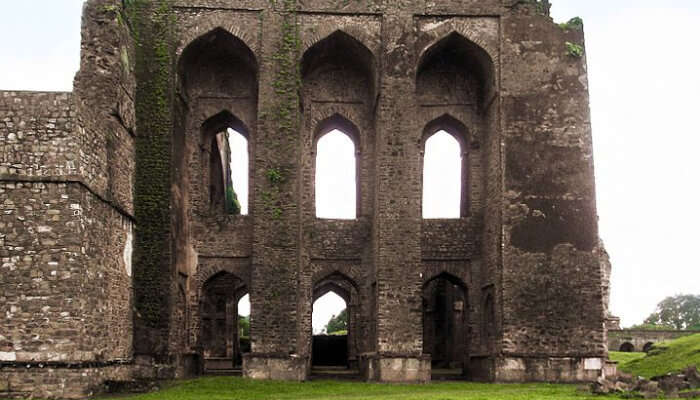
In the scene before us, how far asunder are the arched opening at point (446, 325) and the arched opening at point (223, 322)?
6372 mm

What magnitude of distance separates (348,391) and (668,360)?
9.63 metres

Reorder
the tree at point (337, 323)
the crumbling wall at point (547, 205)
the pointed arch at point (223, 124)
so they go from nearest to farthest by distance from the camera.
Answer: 1. the crumbling wall at point (547, 205)
2. the pointed arch at point (223, 124)
3. the tree at point (337, 323)

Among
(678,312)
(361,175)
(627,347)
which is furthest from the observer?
(678,312)

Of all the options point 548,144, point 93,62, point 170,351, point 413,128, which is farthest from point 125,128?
point 548,144

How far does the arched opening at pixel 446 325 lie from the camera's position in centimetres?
2091

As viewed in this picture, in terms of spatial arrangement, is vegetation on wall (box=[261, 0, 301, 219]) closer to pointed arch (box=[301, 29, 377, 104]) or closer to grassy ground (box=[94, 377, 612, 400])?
pointed arch (box=[301, 29, 377, 104])

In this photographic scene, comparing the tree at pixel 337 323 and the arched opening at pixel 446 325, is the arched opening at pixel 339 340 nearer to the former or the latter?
the arched opening at pixel 446 325

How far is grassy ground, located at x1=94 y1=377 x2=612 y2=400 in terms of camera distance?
13.6 metres

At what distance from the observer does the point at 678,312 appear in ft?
247

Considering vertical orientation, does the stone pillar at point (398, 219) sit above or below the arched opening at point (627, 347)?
above

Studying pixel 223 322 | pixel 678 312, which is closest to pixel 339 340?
pixel 223 322

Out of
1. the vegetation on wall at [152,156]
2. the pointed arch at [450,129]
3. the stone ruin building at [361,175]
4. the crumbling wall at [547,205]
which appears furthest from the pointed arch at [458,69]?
the vegetation on wall at [152,156]

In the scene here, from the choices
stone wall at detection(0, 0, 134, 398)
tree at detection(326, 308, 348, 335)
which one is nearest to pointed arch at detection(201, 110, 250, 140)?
stone wall at detection(0, 0, 134, 398)

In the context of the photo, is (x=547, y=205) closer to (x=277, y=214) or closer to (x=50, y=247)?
(x=277, y=214)
